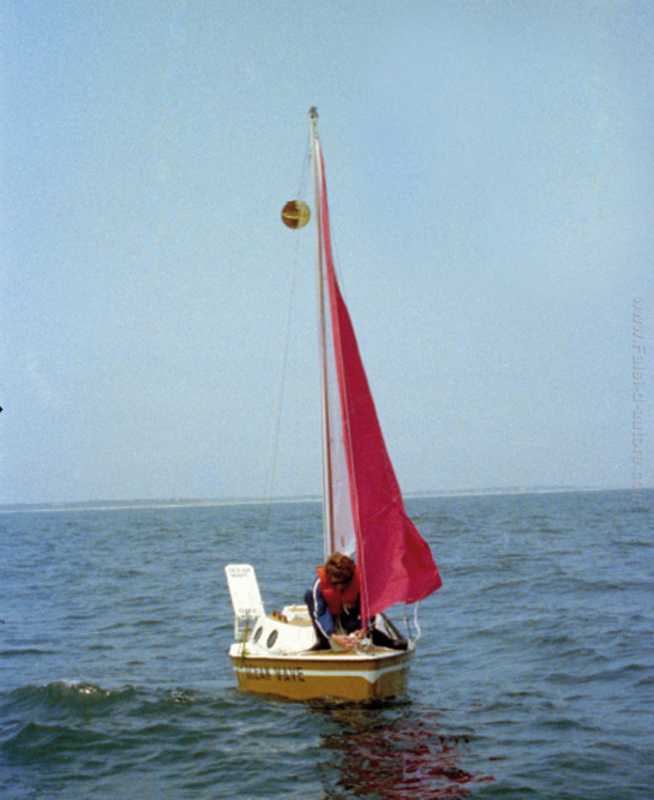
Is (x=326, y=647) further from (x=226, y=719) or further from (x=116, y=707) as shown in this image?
(x=116, y=707)

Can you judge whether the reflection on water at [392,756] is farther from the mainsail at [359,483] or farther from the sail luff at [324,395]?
the sail luff at [324,395]

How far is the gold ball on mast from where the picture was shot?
13266 millimetres

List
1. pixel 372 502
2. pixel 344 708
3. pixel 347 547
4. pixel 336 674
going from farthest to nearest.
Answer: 1. pixel 347 547
2. pixel 372 502
3. pixel 344 708
4. pixel 336 674

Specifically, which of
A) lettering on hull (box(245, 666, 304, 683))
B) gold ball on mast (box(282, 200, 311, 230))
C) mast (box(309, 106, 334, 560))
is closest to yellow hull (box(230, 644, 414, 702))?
lettering on hull (box(245, 666, 304, 683))

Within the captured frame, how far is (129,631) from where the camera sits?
58.9 ft

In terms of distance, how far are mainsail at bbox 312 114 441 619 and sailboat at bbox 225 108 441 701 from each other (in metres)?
0.02

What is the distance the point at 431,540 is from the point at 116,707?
3166 centimetres

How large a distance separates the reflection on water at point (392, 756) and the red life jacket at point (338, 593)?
54.1 inches

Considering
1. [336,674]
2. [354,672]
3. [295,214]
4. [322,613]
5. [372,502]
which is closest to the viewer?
[354,672]

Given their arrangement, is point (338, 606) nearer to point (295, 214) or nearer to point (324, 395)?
point (324, 395)

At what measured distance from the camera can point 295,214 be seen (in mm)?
13297

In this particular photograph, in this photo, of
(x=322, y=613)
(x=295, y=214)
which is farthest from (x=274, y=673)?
(x=295, y=214)

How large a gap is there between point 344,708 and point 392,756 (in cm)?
163

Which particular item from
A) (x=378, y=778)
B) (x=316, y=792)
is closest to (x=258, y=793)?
(x=316, y=792)
